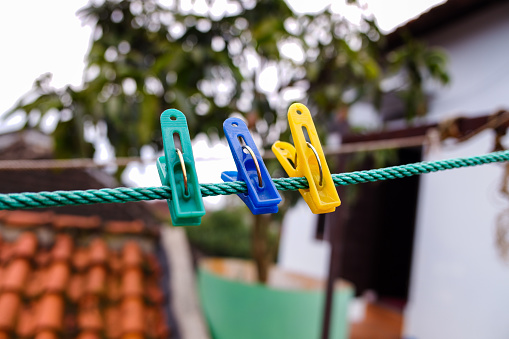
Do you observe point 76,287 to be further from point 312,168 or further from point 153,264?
point 312,168

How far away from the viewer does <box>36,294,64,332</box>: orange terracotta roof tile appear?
1.33 m

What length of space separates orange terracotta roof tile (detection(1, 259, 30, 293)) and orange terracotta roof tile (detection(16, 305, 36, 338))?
0.27ft

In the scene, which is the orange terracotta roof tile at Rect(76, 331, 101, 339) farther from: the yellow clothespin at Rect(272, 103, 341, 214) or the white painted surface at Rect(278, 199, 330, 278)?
the white painted surface at Rect(278, 199, 330, 278)

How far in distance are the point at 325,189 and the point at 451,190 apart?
2025 mm

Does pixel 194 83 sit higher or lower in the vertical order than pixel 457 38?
lower

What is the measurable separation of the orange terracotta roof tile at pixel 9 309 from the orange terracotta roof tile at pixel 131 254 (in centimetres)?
44

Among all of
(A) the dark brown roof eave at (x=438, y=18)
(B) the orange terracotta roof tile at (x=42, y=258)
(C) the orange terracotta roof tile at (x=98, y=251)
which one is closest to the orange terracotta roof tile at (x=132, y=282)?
(C) the orange terracotta roof tile at (x=98, y=251)

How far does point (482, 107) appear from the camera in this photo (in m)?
2.10

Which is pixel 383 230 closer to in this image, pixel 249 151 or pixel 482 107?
pixel 482 107

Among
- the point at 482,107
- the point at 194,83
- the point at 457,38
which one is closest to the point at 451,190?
the point at 482,107

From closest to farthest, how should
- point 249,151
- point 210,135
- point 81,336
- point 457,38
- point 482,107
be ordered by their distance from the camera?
point 249,151 → point 81,336 → point 210,135 → point 482,107 → point 457,38

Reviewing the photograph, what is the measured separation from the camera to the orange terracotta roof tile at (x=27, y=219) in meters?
1.68

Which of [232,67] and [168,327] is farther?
[168,327]

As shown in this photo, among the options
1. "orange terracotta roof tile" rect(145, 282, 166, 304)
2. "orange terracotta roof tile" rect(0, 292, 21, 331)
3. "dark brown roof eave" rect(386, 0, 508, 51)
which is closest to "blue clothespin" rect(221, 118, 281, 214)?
"orange terracotta roof tile" rect(0, 292, 21, 331)
